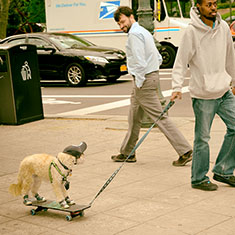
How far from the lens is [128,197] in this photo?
18.0 feet

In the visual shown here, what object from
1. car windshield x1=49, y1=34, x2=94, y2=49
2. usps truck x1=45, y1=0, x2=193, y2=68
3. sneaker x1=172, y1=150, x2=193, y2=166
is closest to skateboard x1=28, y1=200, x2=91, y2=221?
sneaker x1=172, y1=150, x2=193, y2=166

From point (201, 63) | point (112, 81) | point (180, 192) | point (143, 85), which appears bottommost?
point (112, 81)

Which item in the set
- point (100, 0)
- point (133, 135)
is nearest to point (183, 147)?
point (133, 135)

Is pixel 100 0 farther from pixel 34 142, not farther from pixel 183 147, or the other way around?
pixel 183 147

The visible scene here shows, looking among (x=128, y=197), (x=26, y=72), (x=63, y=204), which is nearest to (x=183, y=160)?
(x=128, y=197)

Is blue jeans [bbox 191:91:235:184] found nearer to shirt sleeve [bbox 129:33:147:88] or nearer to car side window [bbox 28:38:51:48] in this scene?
shirt sleeve [bbox 129:33:147:88]

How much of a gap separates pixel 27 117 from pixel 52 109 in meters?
2.24

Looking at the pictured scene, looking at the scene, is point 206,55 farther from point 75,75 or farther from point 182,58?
point 75,75

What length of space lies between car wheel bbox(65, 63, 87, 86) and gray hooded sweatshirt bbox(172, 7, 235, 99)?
1145cm

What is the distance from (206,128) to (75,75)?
11817mm

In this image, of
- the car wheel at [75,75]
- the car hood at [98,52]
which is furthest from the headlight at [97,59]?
the car wheel at [75,75]

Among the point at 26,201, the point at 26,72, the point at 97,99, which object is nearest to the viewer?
the point at 26,201

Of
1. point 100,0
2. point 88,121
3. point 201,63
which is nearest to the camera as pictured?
point 201,63

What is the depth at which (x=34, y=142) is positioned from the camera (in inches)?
341
